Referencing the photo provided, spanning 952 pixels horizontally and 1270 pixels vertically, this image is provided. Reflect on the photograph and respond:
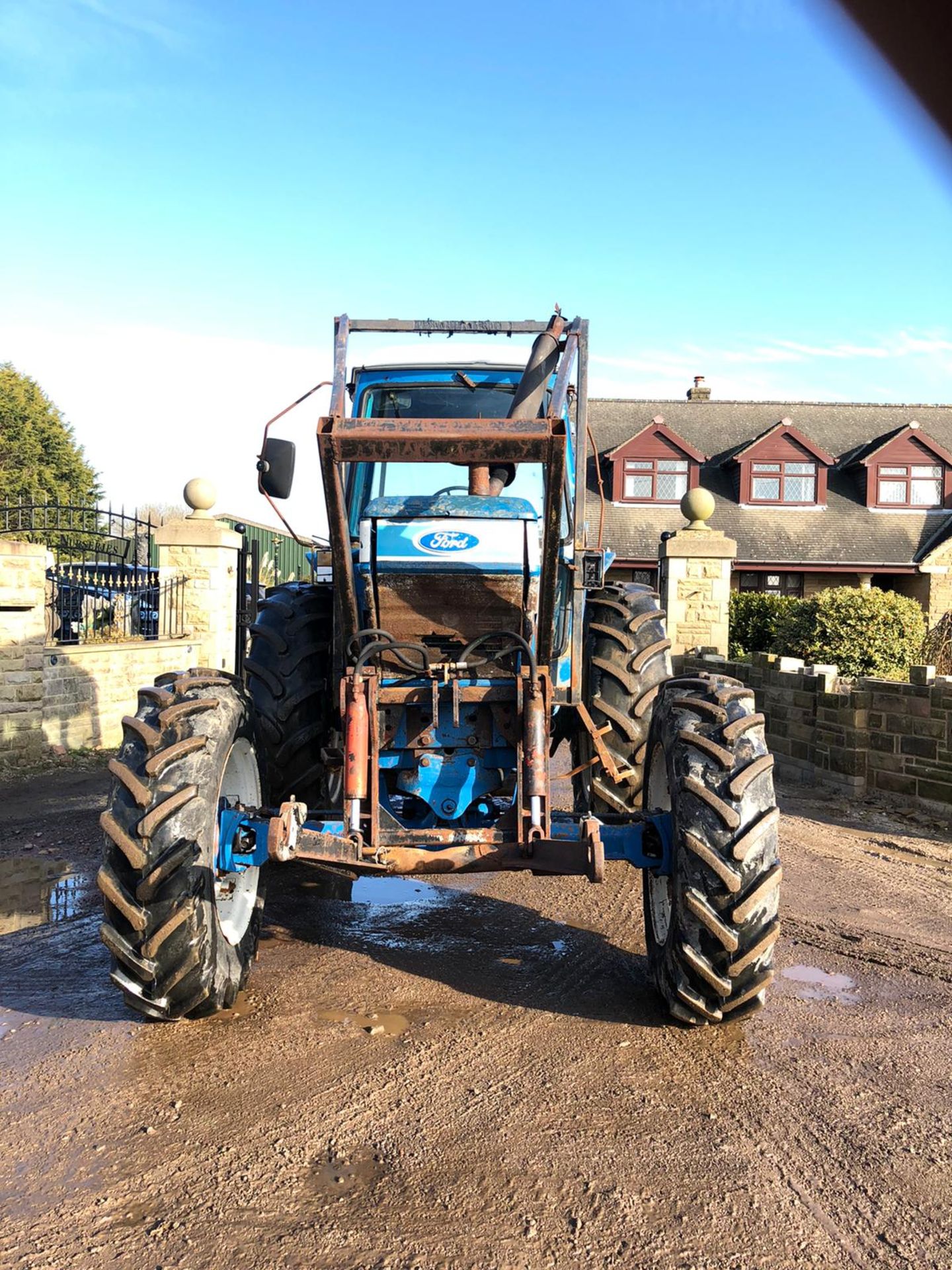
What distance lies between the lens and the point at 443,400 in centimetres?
547

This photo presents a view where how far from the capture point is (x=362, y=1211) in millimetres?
2852

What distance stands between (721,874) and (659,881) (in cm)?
88

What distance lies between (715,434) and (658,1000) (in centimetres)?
2667

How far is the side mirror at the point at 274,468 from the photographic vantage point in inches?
183

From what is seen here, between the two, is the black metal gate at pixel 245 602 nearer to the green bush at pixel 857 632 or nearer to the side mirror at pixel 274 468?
the side mirror at pixel 274 468

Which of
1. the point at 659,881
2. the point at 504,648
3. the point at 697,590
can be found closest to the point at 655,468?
the point at 697,590

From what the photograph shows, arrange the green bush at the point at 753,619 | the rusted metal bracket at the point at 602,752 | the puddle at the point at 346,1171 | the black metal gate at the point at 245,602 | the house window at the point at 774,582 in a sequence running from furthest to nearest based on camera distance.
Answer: the house window at the point at 774,582
the green bush at the point at 753,619
the black metal gate at the point at 245,602
the rusted metal bracket at the point at 602,752
the puddle at the point at 346,1171

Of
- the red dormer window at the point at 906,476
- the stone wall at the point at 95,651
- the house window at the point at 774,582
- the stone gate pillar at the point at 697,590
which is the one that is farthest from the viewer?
the red dormer window at the point at 906,476

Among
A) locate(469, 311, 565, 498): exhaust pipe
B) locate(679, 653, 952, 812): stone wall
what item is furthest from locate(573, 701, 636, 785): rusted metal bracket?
locate(679, 653, 952, 812): stone wall

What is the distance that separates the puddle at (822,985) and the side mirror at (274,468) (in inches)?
125

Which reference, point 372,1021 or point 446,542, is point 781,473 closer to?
point 446,542

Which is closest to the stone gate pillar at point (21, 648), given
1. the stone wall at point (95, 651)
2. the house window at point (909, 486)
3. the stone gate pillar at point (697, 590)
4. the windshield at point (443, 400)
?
the stone wall at point (95, 651)

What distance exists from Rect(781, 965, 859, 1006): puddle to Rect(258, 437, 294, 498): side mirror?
3.17m

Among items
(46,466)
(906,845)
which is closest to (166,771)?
(906,845)
